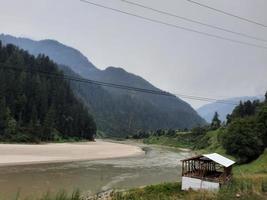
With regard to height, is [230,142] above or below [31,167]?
above

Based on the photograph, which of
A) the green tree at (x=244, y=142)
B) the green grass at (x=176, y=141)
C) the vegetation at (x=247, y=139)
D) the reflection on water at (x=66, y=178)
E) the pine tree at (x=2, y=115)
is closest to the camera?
the reflection on water at (x=66, y=178)

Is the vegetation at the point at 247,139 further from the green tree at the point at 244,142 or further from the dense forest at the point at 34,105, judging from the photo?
the dense forest at the point at 34,105

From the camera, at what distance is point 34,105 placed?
126 metres

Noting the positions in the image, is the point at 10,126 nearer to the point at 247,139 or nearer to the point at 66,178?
the point at 66,178

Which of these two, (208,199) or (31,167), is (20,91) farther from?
(208,199)

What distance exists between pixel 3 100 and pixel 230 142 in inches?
2771

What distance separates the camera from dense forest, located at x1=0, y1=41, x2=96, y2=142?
116025 mm

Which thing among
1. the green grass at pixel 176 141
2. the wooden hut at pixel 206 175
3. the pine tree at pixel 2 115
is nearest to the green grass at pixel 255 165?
the wooden hut at pixel 206 175

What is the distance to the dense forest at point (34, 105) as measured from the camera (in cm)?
11603

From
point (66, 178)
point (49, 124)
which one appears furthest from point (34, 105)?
point (66, 178)

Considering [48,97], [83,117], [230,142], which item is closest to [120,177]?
[230,142]

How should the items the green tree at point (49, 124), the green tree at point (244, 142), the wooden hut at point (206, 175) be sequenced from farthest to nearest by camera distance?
1. the green tree at point (49, 124)
2. the green tree at point (244, 142)
3. the wooden hut at point (206, 175)

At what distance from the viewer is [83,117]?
511 feet

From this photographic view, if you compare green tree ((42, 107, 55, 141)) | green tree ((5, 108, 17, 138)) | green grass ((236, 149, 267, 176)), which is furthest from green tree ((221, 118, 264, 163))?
green tree ((42, 107, 55, 141))
